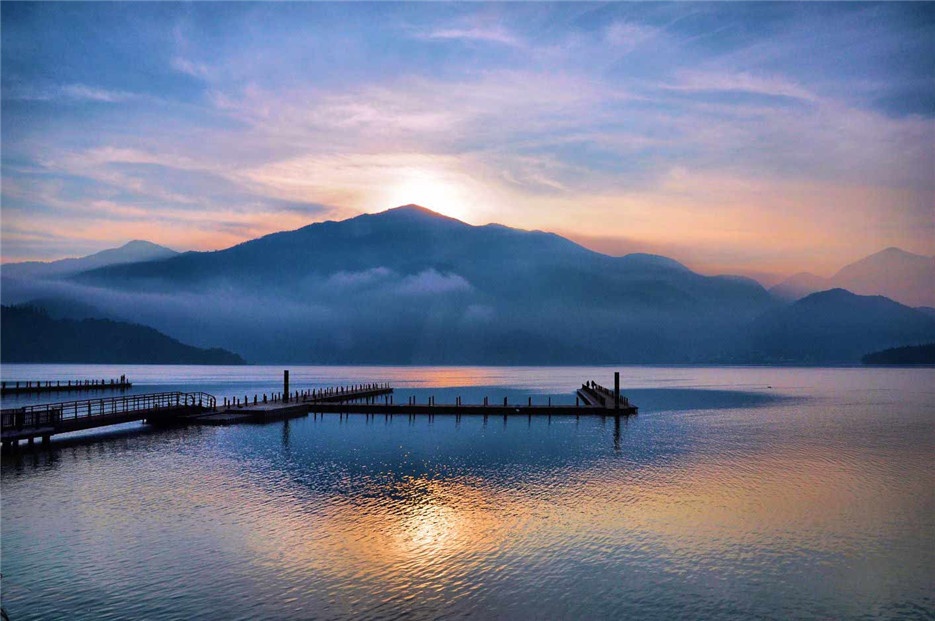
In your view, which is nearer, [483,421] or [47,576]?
[47,576]

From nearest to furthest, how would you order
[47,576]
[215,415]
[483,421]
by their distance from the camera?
[47,576] → [215,415] → [483,421]

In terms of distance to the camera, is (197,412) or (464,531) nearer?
(464,531)

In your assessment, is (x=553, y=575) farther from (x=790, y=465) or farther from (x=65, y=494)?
(x=790, y=465)

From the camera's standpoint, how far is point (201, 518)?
34062 mm

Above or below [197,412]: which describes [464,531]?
below

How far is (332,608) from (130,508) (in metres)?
19.2

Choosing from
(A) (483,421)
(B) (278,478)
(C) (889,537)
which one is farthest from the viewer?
(A) (483,421)

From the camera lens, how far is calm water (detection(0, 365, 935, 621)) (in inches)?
945

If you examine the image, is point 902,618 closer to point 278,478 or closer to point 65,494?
point 278,478

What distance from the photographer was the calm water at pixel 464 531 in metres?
24.0

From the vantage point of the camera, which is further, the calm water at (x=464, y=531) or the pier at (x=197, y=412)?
the pier at (x=197, y=412)

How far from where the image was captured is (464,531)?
32.3 meters

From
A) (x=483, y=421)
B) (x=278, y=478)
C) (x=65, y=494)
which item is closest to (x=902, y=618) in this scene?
(x=278, y=478)

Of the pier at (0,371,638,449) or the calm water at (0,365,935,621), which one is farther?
the pier at (0,371,638,449)
